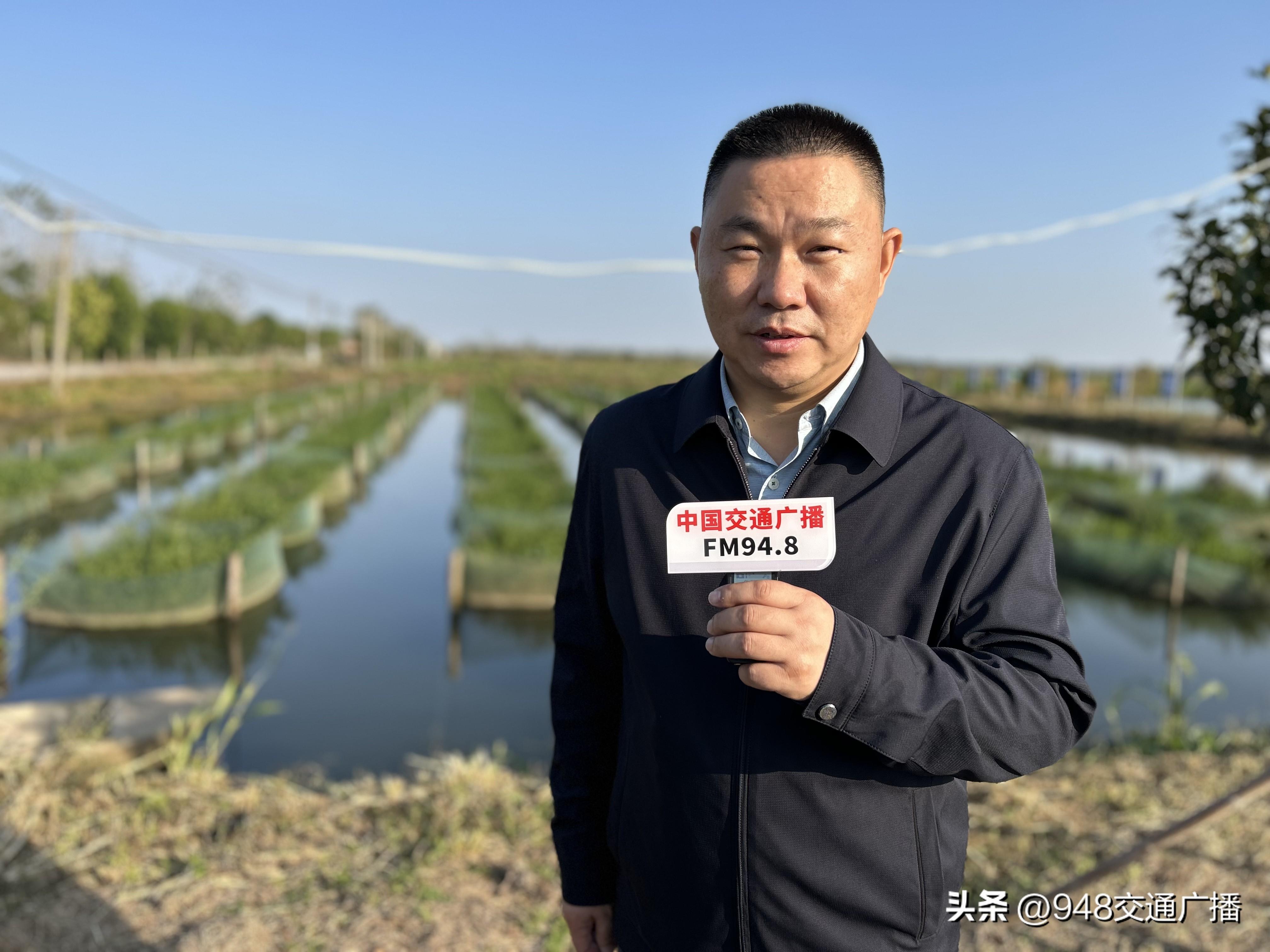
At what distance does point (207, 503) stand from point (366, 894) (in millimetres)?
9349

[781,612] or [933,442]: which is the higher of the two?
[933,442]

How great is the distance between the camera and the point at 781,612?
925 millimetres

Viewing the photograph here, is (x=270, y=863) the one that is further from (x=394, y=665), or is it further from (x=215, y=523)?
(x=215, y=523)

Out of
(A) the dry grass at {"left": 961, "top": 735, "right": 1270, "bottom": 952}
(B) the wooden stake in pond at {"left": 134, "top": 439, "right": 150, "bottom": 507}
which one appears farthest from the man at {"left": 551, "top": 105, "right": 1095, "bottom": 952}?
(B) the wooden stake in pond at {"left": 134, "top": 439, "right": 150, "bottom": 507}

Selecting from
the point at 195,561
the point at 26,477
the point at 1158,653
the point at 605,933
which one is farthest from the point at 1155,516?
the point at 26,477

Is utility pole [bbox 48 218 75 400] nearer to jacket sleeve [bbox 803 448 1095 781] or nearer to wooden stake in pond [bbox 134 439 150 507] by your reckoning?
wooden stake in pond [bbox 134 439 150 507]

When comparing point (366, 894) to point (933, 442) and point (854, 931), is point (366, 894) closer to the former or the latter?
point (854, 931)

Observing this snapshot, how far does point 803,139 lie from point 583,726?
0.94 metres

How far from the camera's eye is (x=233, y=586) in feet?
26.9

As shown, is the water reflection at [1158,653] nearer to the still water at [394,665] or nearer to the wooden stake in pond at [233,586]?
the still water at [394,665]

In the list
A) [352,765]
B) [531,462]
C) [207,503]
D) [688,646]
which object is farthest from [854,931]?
[531,462]

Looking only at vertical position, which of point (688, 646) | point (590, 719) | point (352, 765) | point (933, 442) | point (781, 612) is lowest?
point (352, 765)

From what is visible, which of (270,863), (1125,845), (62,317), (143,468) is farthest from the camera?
(62,317)

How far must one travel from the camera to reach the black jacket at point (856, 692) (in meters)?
1.00
